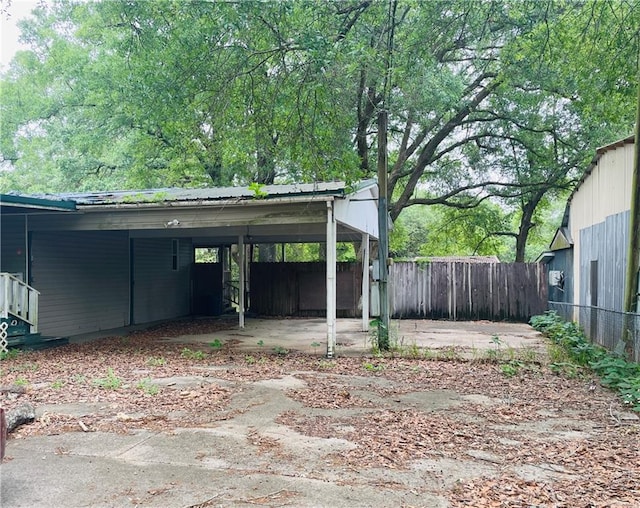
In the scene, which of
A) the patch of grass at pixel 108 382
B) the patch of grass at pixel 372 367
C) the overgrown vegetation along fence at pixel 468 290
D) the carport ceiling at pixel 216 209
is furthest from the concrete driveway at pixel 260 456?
the overgrown vegetation along fence at pixel 468 290

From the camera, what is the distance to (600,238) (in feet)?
30.2

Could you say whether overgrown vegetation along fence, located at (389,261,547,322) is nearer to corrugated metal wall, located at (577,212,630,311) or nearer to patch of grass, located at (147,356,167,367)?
corrugated metal wall, located at (577,212,630,311)

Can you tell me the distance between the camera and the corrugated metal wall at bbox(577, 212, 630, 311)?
7926mm

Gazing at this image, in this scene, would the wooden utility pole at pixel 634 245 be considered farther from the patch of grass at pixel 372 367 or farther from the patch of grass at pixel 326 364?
the patch of grass at pixel 326 364

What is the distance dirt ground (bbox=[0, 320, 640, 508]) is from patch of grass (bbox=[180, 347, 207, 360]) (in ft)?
0.19

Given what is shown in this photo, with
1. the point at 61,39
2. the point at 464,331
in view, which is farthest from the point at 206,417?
the point at 61,39

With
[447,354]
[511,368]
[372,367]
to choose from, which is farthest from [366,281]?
[511,368]

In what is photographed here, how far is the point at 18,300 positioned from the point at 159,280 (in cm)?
594

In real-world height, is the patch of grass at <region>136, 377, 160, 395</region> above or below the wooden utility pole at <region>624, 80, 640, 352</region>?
below

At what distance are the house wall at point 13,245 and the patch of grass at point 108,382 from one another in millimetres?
4517

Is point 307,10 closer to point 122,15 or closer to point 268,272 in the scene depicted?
point 122,15

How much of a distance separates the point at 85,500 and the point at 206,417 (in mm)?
1915

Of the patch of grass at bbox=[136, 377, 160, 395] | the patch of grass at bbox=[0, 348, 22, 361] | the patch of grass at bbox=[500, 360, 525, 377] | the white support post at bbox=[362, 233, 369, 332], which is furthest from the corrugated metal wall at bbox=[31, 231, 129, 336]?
the patch of grass at bbox=[500, 360, 525, 377]

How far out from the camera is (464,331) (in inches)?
500
